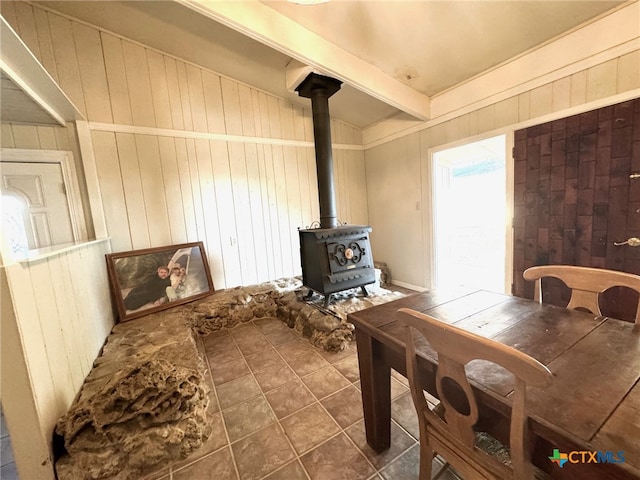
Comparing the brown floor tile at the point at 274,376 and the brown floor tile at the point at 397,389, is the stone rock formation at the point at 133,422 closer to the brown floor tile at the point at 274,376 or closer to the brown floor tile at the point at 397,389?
the brown floor tile at the point at 274,376

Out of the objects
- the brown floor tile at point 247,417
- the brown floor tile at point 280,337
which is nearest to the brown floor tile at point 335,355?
the brown floor tile at point 280,337

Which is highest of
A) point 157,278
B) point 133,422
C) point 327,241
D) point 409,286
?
point 327,241

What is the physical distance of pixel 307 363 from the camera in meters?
2.29

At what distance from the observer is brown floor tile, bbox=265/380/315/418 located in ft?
5.81

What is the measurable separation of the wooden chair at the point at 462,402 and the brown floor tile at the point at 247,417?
1.01 meters

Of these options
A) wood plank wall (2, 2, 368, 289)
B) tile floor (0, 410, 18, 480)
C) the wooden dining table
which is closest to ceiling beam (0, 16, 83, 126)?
wood plank wall (2, 2, 368, 289)

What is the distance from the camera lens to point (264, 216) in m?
3.70

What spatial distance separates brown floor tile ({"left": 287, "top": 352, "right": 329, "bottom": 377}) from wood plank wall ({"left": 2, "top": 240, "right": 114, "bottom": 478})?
143 cm

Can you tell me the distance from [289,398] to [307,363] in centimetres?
43

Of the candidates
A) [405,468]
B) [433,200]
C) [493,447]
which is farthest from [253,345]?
[433,200]

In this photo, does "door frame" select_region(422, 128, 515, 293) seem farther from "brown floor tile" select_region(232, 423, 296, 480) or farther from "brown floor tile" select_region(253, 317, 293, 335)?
"brown floor tile" select_region(232, 423, 296, 480)

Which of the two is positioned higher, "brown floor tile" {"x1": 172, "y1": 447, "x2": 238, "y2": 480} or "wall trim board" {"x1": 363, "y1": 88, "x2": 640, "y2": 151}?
"wall trim board" {"x1": 363, "y1": 88, "x2": 640, "y2": 151}

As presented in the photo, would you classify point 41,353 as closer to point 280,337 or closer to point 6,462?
point 6,462

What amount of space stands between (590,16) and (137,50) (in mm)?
4117
